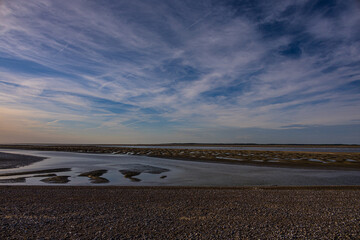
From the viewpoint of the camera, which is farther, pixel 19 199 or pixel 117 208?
pixel 19 199

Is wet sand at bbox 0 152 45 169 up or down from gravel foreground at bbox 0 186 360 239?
down

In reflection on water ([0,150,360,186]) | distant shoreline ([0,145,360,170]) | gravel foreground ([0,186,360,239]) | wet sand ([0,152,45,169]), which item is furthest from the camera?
distant shoreline ([0,145,360,170])

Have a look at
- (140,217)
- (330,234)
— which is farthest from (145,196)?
(330,234)

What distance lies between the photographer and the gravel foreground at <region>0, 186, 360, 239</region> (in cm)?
843

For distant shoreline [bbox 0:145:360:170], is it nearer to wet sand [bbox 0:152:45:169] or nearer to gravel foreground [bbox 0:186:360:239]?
gravel foreground [bbox 0:186:360:239]

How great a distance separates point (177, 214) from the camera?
10773 mm

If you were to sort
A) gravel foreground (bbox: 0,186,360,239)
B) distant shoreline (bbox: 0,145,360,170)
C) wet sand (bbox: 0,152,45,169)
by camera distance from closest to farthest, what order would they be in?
gravel foreground (bbox: 0,186,360,239), wet sand (bbox: 0,152,45,169), distant shoreline (bbox: 0,145,360,170)

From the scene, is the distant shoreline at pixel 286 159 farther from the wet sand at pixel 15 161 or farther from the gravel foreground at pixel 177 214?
the wet sand at pixel 15 161

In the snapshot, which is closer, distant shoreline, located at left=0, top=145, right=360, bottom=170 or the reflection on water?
the reflection on water

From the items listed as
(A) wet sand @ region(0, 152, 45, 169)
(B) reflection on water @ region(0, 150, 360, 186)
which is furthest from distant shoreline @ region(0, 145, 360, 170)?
(A) wet sand @ region(0, 152, 45, 169)

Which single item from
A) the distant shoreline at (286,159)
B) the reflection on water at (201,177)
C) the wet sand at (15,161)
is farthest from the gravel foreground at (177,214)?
the wet sand at (15,161)

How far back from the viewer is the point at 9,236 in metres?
8.07

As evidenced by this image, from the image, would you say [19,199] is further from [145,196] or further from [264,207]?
[264,207]

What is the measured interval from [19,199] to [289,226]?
1568 cm
